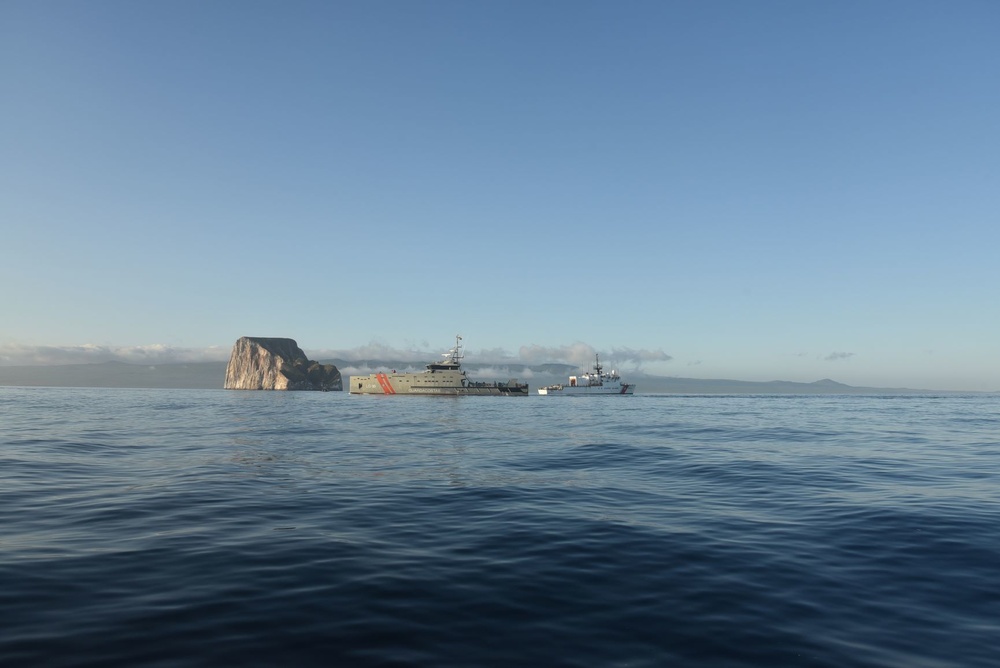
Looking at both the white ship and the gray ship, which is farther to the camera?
the white ship

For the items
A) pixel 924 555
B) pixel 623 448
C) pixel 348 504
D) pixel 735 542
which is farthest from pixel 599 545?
pixel 623 448

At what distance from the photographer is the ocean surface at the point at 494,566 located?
543 centimetres

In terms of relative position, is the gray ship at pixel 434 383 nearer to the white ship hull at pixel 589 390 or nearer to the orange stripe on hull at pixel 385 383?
the orange stripe on hull at pixel 385 383

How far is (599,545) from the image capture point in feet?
30.4

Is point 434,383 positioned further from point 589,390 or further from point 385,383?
point 589,390

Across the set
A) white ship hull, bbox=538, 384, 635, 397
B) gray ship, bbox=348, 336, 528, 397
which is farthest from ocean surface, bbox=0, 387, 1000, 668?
white ship hull, bbox=538, 384, 635, 397

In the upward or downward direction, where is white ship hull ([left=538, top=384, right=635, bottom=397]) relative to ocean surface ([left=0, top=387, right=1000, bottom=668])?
downward

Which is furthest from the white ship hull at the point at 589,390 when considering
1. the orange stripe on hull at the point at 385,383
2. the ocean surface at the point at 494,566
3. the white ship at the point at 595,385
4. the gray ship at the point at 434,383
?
the ocean surface at the point at 494,566

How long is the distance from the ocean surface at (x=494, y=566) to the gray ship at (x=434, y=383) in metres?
118

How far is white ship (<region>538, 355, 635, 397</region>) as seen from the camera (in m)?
166

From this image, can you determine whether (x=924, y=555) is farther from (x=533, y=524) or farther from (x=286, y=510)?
(x=286, y=510)

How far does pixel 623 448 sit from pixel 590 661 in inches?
835

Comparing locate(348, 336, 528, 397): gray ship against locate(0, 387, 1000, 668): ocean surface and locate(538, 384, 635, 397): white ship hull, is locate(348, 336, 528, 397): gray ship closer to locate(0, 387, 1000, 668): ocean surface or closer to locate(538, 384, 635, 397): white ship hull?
locate(538, 384, 635, 397): white ship hull

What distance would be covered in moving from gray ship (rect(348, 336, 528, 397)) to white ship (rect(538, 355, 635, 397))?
23.9 m
